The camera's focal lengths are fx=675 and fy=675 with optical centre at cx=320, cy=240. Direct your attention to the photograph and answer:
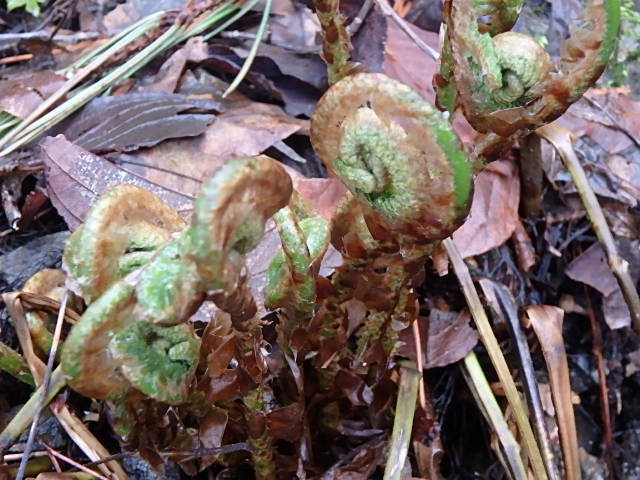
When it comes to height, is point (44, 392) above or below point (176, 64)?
below

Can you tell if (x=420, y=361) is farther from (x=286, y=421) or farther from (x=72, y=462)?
(x=72, y=462)

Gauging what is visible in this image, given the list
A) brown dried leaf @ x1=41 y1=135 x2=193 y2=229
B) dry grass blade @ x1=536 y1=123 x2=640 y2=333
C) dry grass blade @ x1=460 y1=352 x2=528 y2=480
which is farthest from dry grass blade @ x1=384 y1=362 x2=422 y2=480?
brown dried leaf @ x1=41 y1=135 x2=193 y2=229

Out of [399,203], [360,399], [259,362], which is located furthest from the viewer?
[360,399]

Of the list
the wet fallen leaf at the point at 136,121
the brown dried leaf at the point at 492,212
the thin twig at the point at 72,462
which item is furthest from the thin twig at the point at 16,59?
the brown dried leaf at the point at 492,212

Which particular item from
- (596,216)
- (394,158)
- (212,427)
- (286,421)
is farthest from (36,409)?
(596,216)

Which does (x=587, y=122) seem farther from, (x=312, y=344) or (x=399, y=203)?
(x=399, y=203)

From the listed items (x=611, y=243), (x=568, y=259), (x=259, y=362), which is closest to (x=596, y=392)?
(x=568, y=259)
